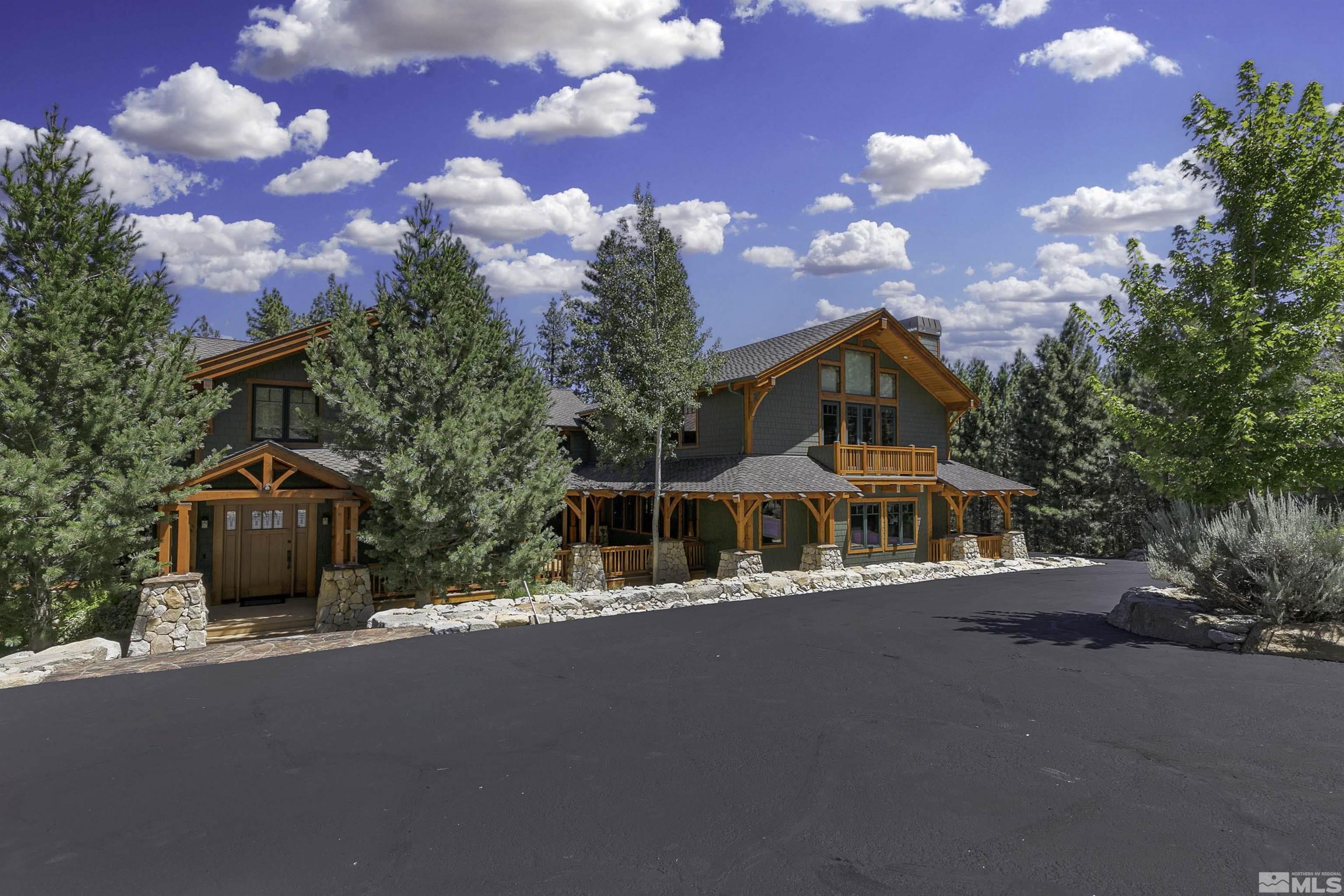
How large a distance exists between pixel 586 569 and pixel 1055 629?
9641 mm

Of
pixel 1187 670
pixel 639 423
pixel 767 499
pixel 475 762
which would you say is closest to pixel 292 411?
pixel 639 423

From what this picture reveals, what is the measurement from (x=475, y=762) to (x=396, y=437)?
828 centimetres

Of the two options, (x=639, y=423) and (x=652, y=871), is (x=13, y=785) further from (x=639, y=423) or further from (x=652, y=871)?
(x=639, y=423)

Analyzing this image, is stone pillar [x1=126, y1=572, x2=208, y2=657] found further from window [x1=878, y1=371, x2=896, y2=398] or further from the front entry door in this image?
window [x1=878, y1=371, x2=896, y2=398]

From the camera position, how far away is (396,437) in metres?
12.9

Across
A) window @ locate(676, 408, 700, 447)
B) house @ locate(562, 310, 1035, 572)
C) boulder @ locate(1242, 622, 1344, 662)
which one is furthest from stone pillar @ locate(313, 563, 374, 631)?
boulder @ locate(1242, 622, 1344, 662)

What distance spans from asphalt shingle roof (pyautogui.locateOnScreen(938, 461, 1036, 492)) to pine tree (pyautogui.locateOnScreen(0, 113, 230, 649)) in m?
19.4

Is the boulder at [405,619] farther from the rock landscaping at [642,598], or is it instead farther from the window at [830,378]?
the window at [830,378]

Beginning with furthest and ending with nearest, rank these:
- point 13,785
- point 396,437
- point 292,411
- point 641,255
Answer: point 641,255, point 292,411, point 396,437, point 13,785

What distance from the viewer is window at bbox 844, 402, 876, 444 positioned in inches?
856

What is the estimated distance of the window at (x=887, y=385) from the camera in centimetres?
2245

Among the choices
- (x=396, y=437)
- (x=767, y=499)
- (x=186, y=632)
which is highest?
(x=396, y=437)

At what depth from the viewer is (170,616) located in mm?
11367

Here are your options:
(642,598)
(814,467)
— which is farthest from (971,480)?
(642,598)
